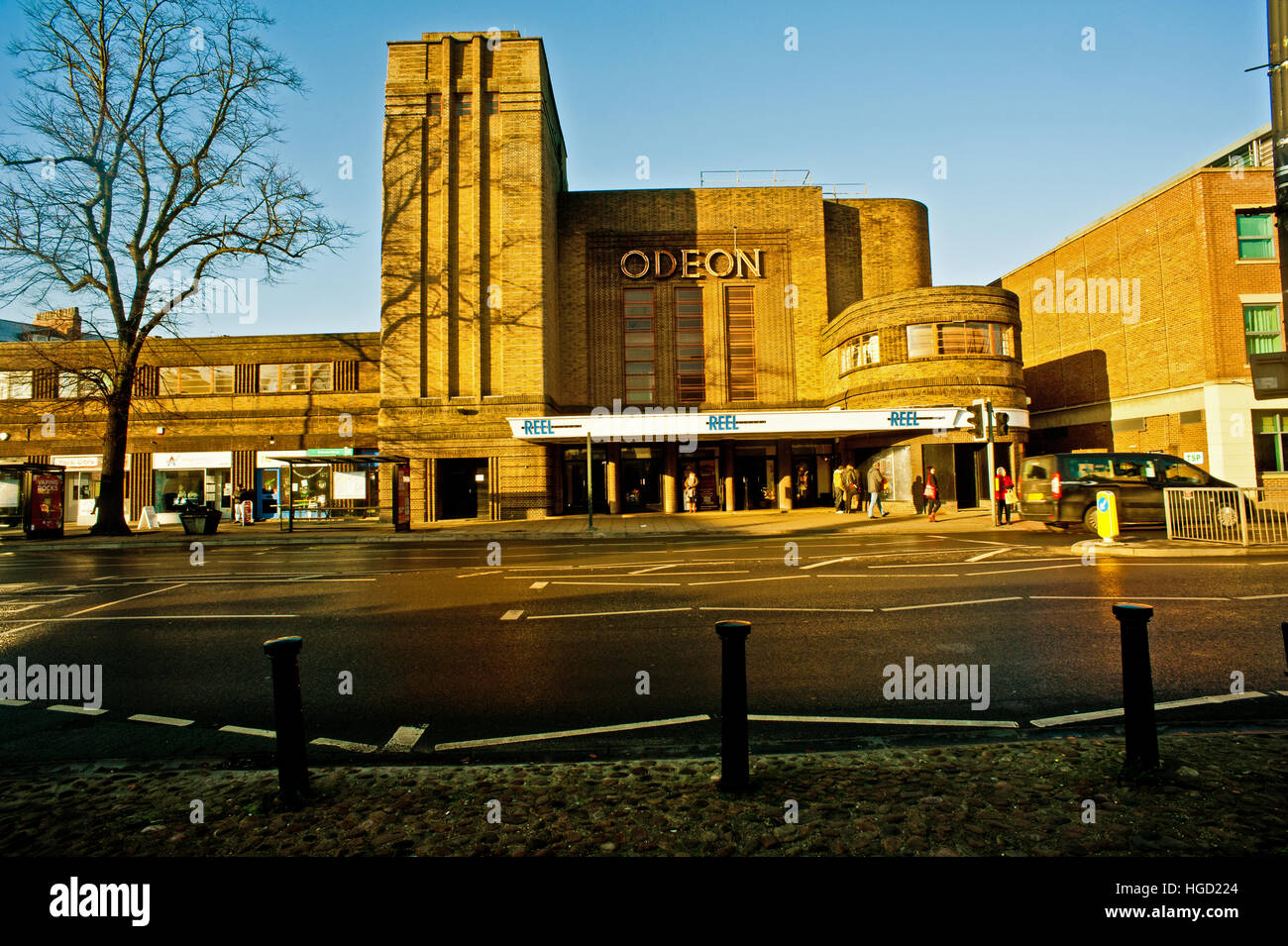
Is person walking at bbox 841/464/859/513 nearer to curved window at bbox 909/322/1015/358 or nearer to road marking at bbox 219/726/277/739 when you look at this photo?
curved window at bbox 909/322/1015/358

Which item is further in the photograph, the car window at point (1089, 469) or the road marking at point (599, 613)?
the car window at point (1089, 469)

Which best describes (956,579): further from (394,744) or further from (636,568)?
(394,744)

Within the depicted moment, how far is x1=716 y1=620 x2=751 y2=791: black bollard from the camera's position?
Result: 3.00m

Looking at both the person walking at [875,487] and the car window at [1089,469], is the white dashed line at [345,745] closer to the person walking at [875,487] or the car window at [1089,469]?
the car window at [1089,469]

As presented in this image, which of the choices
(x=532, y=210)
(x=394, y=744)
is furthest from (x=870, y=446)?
(x=394, y=744)

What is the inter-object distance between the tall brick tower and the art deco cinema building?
0.08 meters

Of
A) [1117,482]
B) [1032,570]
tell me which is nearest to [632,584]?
[1032,570]

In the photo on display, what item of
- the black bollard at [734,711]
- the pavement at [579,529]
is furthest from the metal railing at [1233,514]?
the black bollard at [734,711]

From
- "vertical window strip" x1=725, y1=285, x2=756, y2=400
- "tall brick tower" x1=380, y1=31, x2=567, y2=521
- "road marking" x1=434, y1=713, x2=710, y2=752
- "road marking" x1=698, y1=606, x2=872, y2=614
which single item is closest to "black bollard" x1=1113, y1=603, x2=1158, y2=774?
"road marking" x1=434, y1=713, x2=710, y2=752

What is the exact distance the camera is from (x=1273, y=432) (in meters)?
24.2

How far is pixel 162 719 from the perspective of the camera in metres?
4.50

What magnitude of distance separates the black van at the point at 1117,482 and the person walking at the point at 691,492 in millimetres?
13221

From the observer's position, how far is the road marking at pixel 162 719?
4.41 m

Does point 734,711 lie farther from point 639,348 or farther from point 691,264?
point 691,264
